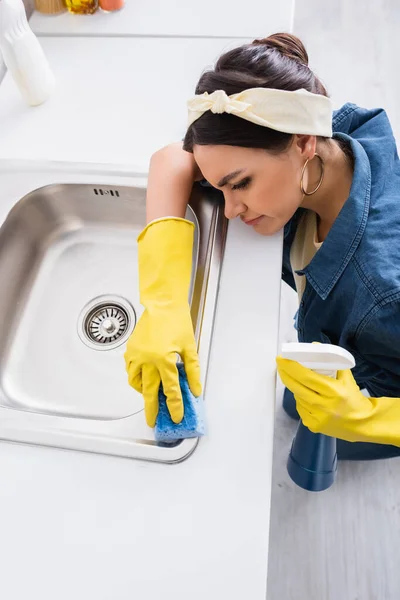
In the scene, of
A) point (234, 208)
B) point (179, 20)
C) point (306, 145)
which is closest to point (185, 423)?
point (234, 208)

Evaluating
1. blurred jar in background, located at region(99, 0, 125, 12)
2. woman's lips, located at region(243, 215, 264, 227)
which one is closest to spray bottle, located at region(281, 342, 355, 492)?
woman's lips, located at region(243, 215, 264, 227)

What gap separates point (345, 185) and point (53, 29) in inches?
36.8

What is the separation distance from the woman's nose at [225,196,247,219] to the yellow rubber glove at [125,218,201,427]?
0.10 m

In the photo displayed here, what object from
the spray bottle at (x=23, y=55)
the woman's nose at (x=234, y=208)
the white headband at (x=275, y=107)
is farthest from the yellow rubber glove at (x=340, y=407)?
the spray bottle at (x=23, y=55)

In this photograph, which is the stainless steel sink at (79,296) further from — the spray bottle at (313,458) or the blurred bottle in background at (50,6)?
the blurred bottle in background at (50,6)

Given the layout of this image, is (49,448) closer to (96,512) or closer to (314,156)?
(96,512)

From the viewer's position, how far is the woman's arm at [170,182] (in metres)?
0.99

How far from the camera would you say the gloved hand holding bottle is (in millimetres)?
803

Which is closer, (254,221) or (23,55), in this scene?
(254,221)

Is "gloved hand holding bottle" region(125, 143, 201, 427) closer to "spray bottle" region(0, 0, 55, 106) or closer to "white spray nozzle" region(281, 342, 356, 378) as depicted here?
"white spray nozzle" region(281, 342, 356, 378)

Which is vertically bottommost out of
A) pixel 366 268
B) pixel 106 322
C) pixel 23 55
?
pixel 106 322

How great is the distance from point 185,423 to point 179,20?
1.12 metres

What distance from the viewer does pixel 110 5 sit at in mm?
1367

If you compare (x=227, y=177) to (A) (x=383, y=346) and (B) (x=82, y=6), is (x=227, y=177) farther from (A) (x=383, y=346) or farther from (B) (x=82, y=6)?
(B) (x=82, y=6)
